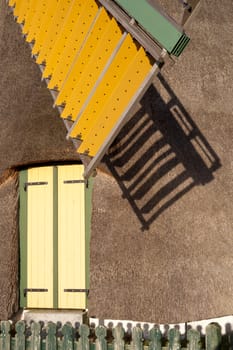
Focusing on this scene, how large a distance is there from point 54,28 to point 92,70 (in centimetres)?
110

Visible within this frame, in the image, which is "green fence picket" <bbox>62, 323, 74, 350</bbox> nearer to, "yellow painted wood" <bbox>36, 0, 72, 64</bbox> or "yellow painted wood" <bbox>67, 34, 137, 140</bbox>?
"yellow painted wood" <bbox>67, 34, 137, 140</bbox>

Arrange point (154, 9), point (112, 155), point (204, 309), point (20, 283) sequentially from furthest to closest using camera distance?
point (20, 283) → point (112, 155) → point (204, 309) → point (154, 9)

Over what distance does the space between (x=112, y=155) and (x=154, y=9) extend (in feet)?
8.20

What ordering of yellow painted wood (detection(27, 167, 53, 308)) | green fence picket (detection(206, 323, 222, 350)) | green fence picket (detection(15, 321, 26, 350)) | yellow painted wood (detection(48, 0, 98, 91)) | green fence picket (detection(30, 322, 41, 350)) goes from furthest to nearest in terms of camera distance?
1. yellow painted wood (detection(27, 167, 53, 308))
2. green fence picket (detection(15, 321, 26, 350))
3. green fence picket (detection(30, 322, 41, 350))
4. yellow painted wood (detection(48, 0, 98, 91))
5. green fence picket (detection(206, 323, 222, 350))

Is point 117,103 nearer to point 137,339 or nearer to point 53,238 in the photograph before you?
point 137,339

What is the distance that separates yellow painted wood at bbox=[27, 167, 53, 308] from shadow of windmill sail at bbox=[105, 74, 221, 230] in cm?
126

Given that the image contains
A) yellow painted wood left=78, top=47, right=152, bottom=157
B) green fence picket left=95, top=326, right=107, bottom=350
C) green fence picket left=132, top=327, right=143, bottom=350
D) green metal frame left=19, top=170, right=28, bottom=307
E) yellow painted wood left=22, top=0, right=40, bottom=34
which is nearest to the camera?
yellow painted wood left=78, top=47, right=152, bottom=157

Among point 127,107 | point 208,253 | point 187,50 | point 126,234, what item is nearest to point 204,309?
point 208,253

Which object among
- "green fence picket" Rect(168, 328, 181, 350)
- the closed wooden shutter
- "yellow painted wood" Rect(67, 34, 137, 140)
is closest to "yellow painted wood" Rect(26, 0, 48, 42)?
"yellow painted wood" Rect(67, 34, 137, 140)

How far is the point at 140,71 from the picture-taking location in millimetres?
5738

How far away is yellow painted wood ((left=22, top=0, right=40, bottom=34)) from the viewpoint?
7719mm

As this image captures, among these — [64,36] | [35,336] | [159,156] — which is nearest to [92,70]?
[64,36]

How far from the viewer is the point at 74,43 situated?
6.73 m

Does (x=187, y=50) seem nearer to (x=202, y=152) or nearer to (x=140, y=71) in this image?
(x=202, y=152)
